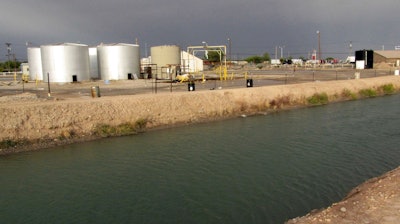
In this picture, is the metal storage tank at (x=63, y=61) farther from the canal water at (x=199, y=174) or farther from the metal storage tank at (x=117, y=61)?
the canal water at (x=199, y=174)

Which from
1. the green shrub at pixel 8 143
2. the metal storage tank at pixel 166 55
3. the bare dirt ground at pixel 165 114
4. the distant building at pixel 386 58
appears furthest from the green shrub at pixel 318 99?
the distant building at pixel 386 58

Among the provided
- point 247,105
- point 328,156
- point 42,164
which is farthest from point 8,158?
point 247,105

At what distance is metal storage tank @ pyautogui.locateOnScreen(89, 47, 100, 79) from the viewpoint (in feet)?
190

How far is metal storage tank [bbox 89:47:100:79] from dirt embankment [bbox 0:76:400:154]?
92.0 feet

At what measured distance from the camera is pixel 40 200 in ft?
47.3

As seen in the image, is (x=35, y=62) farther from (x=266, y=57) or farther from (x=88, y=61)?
(x=266, y=57)

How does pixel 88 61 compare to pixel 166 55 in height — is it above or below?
below

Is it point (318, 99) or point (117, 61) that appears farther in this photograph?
point (117, 61)

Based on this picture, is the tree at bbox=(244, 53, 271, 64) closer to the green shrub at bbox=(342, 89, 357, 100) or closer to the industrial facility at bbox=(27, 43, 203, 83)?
the industrial facility at bbox=(27, 43, 203, 83)

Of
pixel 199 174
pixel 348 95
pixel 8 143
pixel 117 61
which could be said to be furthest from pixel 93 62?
pixel 199 174

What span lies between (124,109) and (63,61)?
91.5 ft

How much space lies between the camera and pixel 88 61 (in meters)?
53.6

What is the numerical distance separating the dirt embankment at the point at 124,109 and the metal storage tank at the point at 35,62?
1205 inches

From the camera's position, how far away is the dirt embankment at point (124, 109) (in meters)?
23.0
